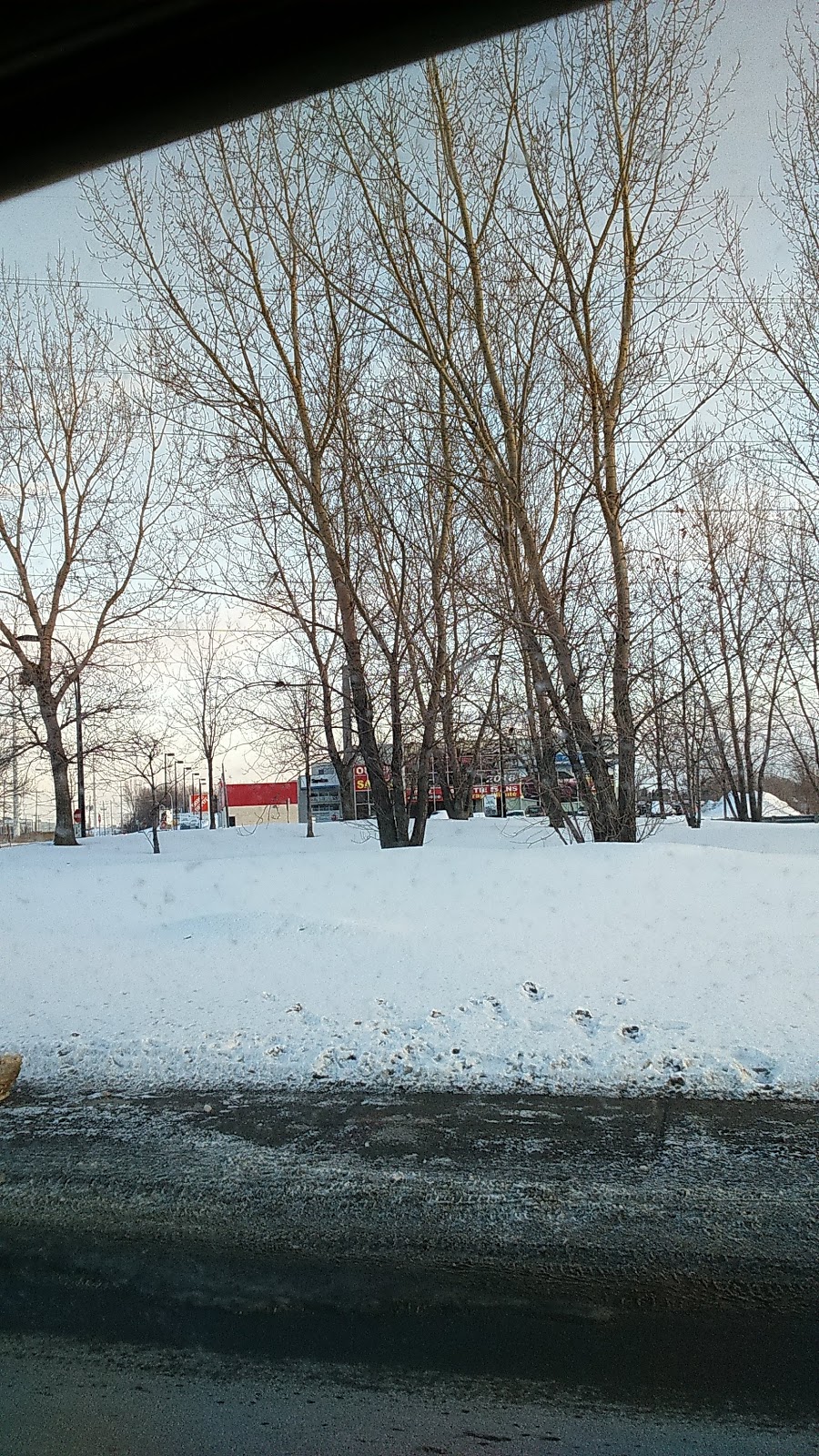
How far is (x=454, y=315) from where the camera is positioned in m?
10.8

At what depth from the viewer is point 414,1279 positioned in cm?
310

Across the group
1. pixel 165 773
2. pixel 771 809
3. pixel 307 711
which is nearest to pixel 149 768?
pixel 165 773

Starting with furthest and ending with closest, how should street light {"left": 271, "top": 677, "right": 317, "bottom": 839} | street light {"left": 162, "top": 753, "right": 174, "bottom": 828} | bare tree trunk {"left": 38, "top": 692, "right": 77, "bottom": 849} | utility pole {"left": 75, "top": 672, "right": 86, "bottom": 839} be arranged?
street light {"left": 162, "top": 753, "right": 174, "bottom": 828}, utility pole {"left": 75, "top": 672, "right": 86, "bottom": 839}, bare tree trunk {"left": 38, "top": 692, "right": 77, "bottom": 849}, street light {"left": 271, "top": 677, "right": 317, "bottom": 839}

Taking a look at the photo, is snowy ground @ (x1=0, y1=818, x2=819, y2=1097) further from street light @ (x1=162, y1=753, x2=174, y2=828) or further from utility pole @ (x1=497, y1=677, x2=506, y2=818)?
street light @ (x1=162, y1=753, x2=174, y2=828)

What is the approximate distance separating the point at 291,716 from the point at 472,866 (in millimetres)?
5430

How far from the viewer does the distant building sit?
64.9 feet

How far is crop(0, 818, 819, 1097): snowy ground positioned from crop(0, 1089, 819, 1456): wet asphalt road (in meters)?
0.64

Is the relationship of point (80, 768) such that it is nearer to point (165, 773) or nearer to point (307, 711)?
point (165, 773)

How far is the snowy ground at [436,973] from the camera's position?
5.32 m

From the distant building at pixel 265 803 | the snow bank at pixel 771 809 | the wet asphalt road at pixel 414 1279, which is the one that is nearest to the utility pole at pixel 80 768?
the distant building at pixel 265 803

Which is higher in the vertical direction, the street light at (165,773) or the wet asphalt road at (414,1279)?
the street light at (165,773)

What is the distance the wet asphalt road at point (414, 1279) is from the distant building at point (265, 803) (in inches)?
543

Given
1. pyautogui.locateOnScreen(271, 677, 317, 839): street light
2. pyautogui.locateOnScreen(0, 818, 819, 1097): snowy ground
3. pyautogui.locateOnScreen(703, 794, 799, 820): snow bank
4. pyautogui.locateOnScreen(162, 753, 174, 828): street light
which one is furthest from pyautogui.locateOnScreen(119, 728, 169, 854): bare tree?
pyautogui.locateOnScreen(703, 794, 799, 820): snow bank

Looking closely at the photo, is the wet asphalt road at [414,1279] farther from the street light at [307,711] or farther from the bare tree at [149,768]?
the bare tree at [149,768]
